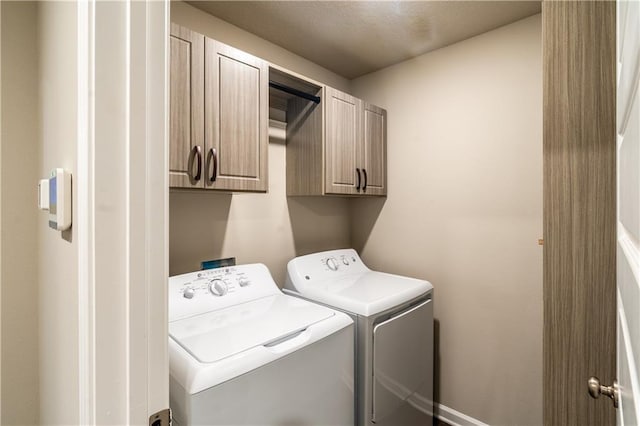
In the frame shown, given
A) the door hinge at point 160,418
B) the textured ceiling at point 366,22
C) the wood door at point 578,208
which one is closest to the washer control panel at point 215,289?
the door hinge at point 160,418

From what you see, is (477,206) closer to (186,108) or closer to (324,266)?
(324,266)

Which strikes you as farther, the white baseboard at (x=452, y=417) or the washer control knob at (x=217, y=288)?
the white baseboard at (x=452, y=417)

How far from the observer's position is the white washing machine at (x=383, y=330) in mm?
1431

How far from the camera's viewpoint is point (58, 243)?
770 mm

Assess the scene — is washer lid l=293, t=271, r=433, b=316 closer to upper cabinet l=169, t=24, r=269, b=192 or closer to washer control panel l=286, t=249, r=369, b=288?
washer control panel l=286, t=249, r=369, b=288

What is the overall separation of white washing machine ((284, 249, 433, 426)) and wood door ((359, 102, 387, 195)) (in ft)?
1.94

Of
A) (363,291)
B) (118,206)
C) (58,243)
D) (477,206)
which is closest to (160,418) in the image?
(118,206)

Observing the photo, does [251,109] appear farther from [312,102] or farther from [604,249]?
[604,249]

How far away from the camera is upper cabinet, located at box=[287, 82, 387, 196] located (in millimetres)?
1911

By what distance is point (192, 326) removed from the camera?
48.5 inches

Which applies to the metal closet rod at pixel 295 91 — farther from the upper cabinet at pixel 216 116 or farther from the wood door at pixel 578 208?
the wood door at pixel 578 208

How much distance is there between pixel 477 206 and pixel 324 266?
Answer: 1025 mm

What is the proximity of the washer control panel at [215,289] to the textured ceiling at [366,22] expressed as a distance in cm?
139

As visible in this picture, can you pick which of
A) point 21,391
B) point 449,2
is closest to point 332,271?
point 21,391
